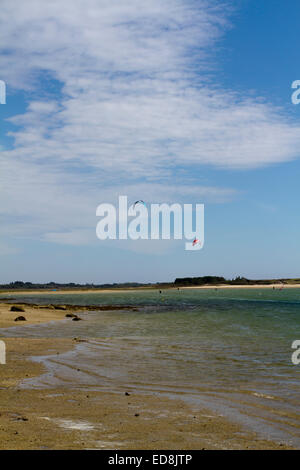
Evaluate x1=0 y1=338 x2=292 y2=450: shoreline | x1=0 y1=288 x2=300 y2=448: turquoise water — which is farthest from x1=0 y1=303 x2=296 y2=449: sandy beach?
x1=0 y1=288 x2=300 y2=448: turquoise water

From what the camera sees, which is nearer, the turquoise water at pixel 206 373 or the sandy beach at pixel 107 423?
the sandy beach at pixel 107 423

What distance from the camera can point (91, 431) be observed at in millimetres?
9914

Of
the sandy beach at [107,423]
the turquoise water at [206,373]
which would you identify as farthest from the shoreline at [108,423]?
the turquoise water at [206,373]

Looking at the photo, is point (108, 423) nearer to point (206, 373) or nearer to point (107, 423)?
point (107, 423)

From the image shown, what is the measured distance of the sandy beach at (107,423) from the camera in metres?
9.19

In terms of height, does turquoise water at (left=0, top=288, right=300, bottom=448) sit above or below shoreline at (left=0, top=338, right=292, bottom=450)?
below

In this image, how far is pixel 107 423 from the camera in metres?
10.6

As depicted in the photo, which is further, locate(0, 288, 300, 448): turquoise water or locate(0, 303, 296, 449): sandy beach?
locate(0, 288, 300, 448): turquoise water

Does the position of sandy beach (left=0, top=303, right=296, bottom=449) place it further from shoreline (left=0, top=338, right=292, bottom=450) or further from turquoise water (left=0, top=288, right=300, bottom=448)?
turquoise water (left=0, top=288, right=300, bottom=448)

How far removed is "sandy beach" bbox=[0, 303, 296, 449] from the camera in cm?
919

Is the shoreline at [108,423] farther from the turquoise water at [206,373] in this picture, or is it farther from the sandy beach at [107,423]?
the turquoise water at [206,373]

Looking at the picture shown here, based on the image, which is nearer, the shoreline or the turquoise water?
the shoreline

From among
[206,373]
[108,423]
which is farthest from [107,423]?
[206,373]
